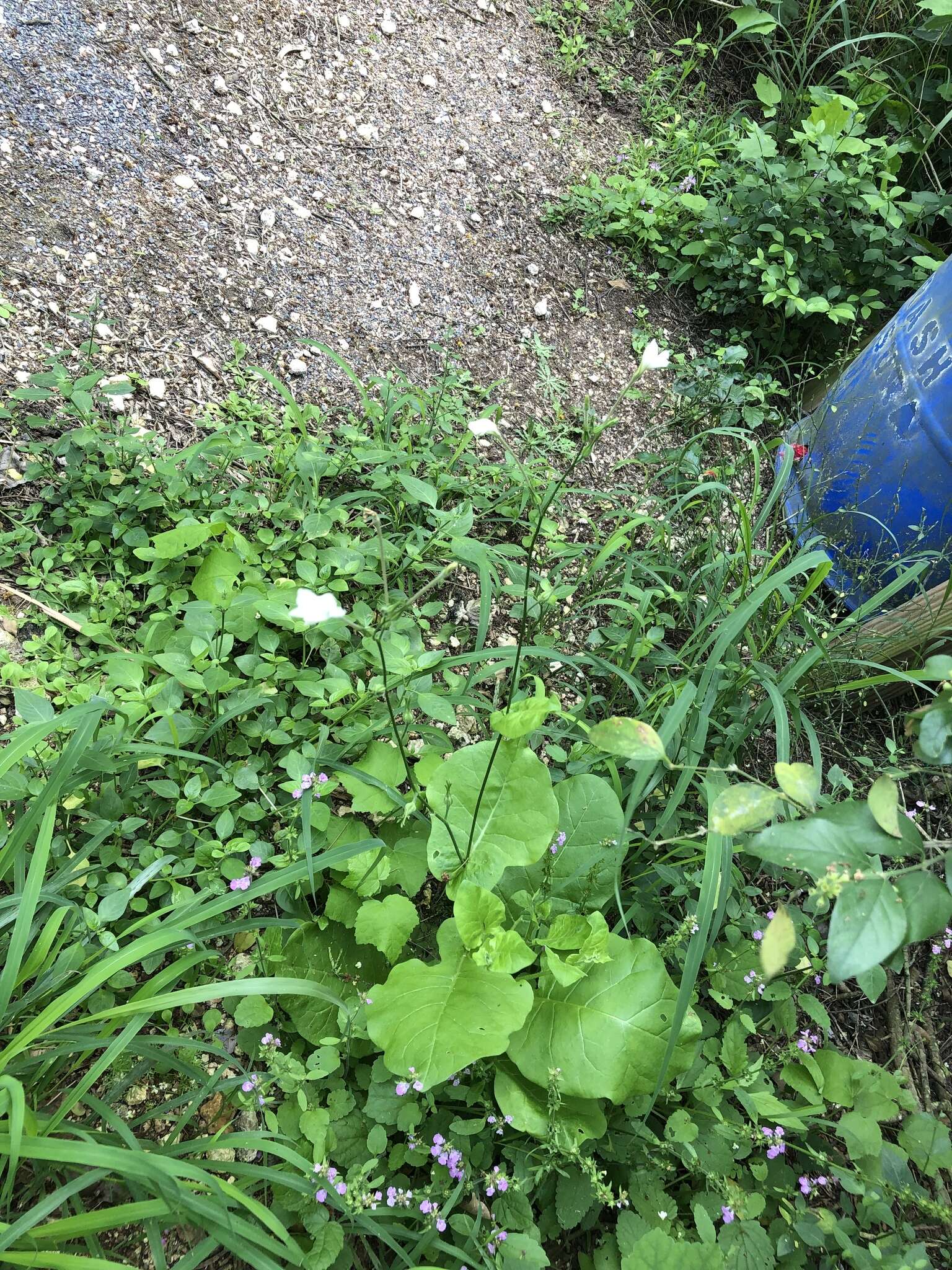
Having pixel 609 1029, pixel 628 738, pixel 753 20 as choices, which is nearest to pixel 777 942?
pixel 628 738

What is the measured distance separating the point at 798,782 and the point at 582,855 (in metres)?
0.66

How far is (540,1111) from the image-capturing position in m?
1.25

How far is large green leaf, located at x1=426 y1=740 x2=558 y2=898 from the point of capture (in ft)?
4.33

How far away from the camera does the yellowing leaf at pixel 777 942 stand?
0.74 meters

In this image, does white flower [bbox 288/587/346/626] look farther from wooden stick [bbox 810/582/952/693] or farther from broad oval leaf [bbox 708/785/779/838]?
wooden stick [bbox 810/582/952/693]

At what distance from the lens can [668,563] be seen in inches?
87.0

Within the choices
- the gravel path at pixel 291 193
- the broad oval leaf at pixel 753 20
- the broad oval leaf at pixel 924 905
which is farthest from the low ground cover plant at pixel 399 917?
the broad oval leaf at pixel 753 20

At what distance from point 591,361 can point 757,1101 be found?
7.62 ft

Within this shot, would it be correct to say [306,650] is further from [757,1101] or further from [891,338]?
[891,338]

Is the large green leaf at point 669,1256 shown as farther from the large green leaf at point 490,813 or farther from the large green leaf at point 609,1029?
the large green leaf at point 490,813

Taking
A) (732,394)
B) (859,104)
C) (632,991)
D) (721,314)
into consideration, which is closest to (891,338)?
(732,394)

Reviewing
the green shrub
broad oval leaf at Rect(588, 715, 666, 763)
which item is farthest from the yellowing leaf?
the green shrub

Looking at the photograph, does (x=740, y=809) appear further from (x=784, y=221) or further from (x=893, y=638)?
(x=784, y=221)

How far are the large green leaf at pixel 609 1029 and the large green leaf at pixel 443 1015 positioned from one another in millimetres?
93
